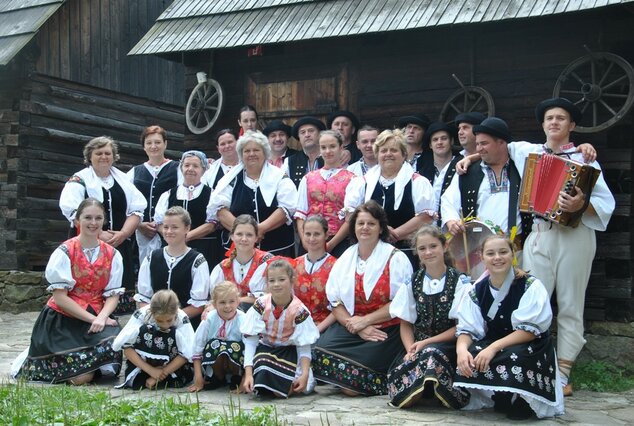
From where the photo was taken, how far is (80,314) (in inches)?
245

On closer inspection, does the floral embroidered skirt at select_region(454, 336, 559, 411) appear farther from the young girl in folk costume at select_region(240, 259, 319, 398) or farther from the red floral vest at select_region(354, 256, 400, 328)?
the young girl in folk costume at select_region(240, 259, 319, 398)

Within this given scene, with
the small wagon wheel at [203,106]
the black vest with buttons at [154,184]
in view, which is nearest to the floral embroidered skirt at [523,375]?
the black vest with buttons at [154,184]

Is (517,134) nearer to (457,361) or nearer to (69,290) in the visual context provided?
(457,361)

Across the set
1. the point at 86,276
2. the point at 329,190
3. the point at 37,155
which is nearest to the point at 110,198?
the point at 86,276

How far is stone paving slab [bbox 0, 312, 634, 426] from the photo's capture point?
4758 mm

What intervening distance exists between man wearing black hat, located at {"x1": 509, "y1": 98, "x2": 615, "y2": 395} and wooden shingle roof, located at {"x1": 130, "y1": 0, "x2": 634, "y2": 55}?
1340 mm

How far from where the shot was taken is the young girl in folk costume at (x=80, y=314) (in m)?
6.14

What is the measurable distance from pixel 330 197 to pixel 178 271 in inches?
53.2

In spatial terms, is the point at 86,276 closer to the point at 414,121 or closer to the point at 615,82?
the point at 414,121

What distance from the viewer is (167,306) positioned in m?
5.72

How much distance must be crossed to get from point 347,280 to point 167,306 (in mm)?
1257

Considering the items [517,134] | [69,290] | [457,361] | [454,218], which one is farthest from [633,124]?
[69,290]

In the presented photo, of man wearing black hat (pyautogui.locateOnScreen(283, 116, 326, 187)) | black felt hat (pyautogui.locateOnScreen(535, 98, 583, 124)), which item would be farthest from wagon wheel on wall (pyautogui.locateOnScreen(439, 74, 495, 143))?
black felt hat (pyautogui.locateOnScreen(535, 98, 583, 124))

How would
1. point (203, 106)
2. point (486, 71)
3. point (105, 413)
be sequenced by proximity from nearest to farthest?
point (105, 413)
point (486, 71)
point (203, 106)
